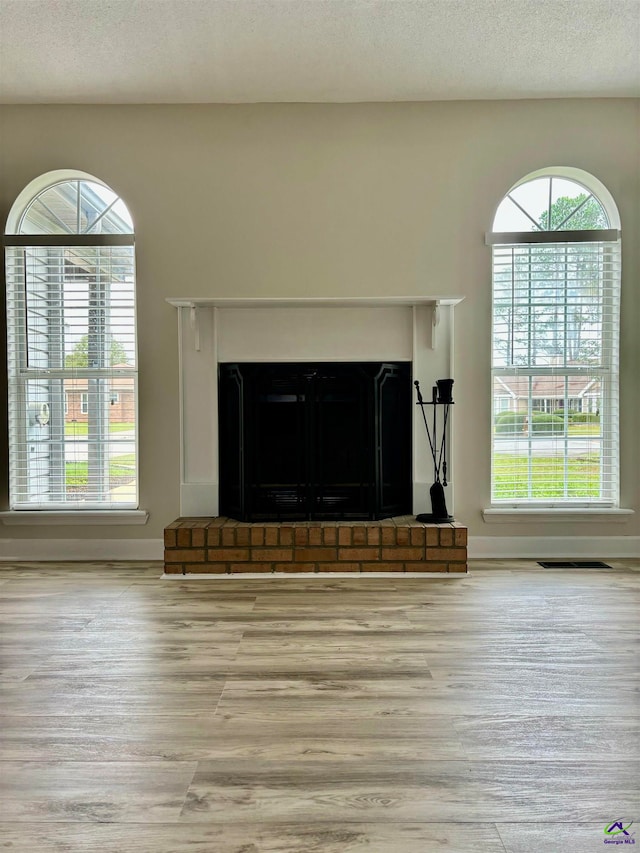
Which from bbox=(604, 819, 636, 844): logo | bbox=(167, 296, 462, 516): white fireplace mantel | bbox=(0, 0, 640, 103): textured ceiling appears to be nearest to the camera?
bbox=(604, 819, 636, 844): logo

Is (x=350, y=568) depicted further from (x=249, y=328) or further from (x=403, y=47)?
(x=403, y=47)

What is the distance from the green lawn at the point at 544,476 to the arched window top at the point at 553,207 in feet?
5.16

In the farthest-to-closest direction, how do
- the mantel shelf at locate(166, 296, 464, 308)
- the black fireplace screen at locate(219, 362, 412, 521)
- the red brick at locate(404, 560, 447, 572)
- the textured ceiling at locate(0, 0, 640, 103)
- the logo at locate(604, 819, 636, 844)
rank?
the black fireplace screen at locate(219, 362, 412, 521) < the mantel shelf at locate(166, 296, 464, 308) < the red brick at locate(404, 560, 447, 572) < the textured ceiling at locate(0, 0, 640, 103) < the logo at locate(604, 819, 636, 844)

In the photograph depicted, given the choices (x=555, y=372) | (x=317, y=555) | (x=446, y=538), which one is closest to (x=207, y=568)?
(x=317, y=555)

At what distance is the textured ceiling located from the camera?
3.01 metres

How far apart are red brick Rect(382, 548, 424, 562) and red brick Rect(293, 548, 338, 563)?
A: 309 millimetres

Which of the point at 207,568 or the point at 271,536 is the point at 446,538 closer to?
the point at 271,536

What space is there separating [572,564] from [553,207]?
2.40 m

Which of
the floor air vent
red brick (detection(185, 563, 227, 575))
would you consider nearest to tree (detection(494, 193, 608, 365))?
the floor air vent

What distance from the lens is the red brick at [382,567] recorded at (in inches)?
141

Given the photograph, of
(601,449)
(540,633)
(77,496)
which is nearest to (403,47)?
(601,449)

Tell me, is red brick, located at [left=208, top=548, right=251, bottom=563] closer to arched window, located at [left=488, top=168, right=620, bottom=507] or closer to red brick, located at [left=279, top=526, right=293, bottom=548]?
red brick, located at [left=279, top=526, right=293, bottom=548]

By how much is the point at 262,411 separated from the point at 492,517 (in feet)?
5.58

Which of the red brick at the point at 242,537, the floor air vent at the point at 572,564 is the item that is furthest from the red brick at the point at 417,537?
the red brick at the point at 242,537
